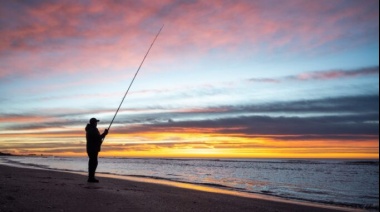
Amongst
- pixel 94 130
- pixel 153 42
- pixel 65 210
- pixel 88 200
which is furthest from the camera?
pixel 153 42

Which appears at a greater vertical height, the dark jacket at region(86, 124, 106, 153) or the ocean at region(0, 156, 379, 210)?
the dark jacket at region(86, 124, 106, 153)

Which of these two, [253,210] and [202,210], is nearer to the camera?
[202,210]

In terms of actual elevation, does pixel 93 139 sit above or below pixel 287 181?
above

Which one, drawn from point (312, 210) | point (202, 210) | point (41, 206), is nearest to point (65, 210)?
point (41, 206)

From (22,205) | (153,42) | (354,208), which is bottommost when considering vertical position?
(354,208)

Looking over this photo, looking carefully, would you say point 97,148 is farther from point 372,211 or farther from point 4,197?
point 372,211

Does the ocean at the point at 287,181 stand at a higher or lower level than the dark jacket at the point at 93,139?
lower

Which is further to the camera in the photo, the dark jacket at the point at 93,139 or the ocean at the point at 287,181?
the ocean at the point at 287,181

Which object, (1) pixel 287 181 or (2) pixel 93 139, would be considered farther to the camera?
(1) pixel 287 181

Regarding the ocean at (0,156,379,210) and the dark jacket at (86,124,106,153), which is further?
the ocean at (0,156,379,210)

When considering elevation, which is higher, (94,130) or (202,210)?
(94,130)

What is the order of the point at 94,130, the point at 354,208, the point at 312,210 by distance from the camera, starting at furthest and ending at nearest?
the point at 94,130
the point at 354,208
the point at 312,210

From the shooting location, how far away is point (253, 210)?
739 centimetres

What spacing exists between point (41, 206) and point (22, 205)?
0.35 metres
